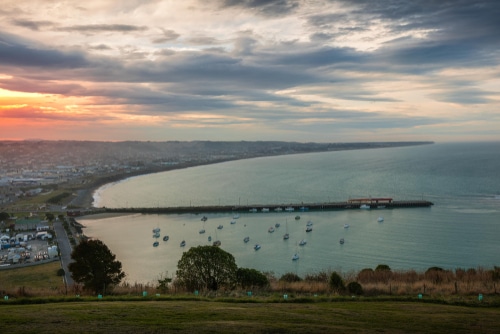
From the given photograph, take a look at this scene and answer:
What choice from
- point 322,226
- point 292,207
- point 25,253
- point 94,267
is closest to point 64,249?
point 25,253

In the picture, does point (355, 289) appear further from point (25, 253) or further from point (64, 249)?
point (25, 253)

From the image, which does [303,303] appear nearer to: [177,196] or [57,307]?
[57,307]

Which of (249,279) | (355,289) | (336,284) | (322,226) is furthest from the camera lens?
(322,226)

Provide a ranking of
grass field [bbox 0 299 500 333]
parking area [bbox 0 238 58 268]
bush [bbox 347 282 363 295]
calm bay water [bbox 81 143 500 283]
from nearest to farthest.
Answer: grass field [bbox 0 299 500 333]
bush [bbox 347 282 363 295]
parking area [bbox 0 238 58 268]
calm bay water [bbox 81 143 500 283]

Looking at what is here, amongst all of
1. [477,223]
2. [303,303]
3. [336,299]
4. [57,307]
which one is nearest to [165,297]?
[57,307]

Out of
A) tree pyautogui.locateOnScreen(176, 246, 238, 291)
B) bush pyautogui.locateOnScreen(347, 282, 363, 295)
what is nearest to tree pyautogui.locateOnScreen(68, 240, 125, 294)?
tree pyautogui.locateOnScreen(176, 246, 238, 291)

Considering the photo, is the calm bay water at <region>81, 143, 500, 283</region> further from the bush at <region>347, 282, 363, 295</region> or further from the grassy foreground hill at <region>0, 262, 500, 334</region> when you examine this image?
the grassy foreground hill at <region>0, 262, 500, 334</region>
